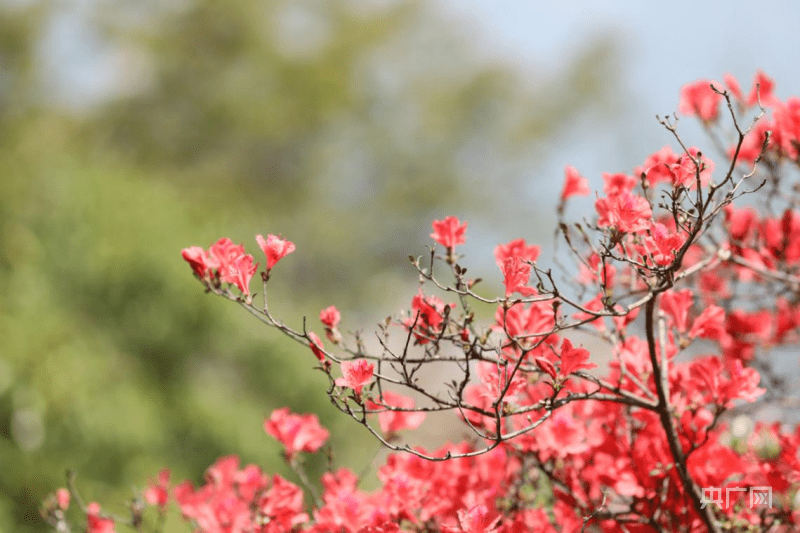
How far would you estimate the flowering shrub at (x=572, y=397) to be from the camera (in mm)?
1024

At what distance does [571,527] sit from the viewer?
1254mm

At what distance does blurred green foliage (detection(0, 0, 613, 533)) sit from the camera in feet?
14.0

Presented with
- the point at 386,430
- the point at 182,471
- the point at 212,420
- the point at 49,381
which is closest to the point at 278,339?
the point at 212,420

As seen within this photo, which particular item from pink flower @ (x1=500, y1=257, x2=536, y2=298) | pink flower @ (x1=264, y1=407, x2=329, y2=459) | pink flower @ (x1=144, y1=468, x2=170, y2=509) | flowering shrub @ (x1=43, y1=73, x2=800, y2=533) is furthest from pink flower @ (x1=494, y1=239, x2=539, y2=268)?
pink flower @ (x1=144, y1=468, x2=170, y2=509)

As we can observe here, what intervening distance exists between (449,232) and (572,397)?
379 mm

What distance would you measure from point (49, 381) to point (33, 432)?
310 mm

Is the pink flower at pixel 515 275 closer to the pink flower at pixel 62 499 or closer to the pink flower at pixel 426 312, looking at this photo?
the pink flower at pixel 426 312

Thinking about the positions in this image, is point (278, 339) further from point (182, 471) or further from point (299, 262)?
point (299, 262)

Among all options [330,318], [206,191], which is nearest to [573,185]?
[330,318]

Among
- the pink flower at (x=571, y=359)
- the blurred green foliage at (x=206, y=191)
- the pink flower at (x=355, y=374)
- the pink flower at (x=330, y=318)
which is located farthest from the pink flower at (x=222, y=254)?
the blurred green foliage at (x=206, y=191)

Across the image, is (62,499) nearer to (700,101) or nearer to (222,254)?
(222,254)

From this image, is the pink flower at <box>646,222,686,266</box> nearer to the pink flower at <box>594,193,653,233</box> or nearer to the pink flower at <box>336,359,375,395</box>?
the pink flower at <box>594,193,653,233</box>

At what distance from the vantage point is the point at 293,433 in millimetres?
1473

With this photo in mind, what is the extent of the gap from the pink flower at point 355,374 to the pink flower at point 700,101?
1.23 meters
